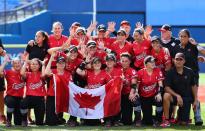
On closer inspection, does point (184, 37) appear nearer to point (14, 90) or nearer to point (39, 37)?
point (39, 37)

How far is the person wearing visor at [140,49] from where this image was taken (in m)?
11.0

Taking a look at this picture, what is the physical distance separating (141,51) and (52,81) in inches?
75.0

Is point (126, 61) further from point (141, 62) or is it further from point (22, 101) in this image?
point (22, 101)

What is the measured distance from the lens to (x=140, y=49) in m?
11.0

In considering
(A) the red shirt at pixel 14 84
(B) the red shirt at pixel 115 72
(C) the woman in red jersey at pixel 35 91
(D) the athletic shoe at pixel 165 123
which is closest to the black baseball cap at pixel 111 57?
(B) the red shirt at pixel 115 72

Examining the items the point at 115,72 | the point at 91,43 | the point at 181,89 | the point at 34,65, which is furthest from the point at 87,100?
the point at 181,89

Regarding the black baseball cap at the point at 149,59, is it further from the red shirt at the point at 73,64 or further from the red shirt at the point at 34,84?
the red shirt at the point at 34,84

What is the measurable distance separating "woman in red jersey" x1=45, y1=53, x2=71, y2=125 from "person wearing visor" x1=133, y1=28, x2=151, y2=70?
1.45 metres

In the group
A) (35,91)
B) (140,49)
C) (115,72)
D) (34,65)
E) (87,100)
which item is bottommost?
(87,100)

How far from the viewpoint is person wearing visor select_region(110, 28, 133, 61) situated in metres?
11.0

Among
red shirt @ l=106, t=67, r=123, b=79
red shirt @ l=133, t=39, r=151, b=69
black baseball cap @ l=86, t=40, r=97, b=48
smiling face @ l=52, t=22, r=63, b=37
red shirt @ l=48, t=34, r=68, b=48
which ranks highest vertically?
smiling face @ l=52, t=22, r=63, b=37

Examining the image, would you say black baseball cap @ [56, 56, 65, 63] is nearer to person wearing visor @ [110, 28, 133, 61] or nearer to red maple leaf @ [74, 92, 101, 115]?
red maple leaf @ [74, 92, 101, 115]

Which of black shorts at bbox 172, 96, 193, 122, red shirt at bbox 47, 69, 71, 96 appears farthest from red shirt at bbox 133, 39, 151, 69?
red shirt at bbox 47, 69, 71, 96

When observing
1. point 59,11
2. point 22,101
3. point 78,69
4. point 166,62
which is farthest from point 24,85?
point 59,11
